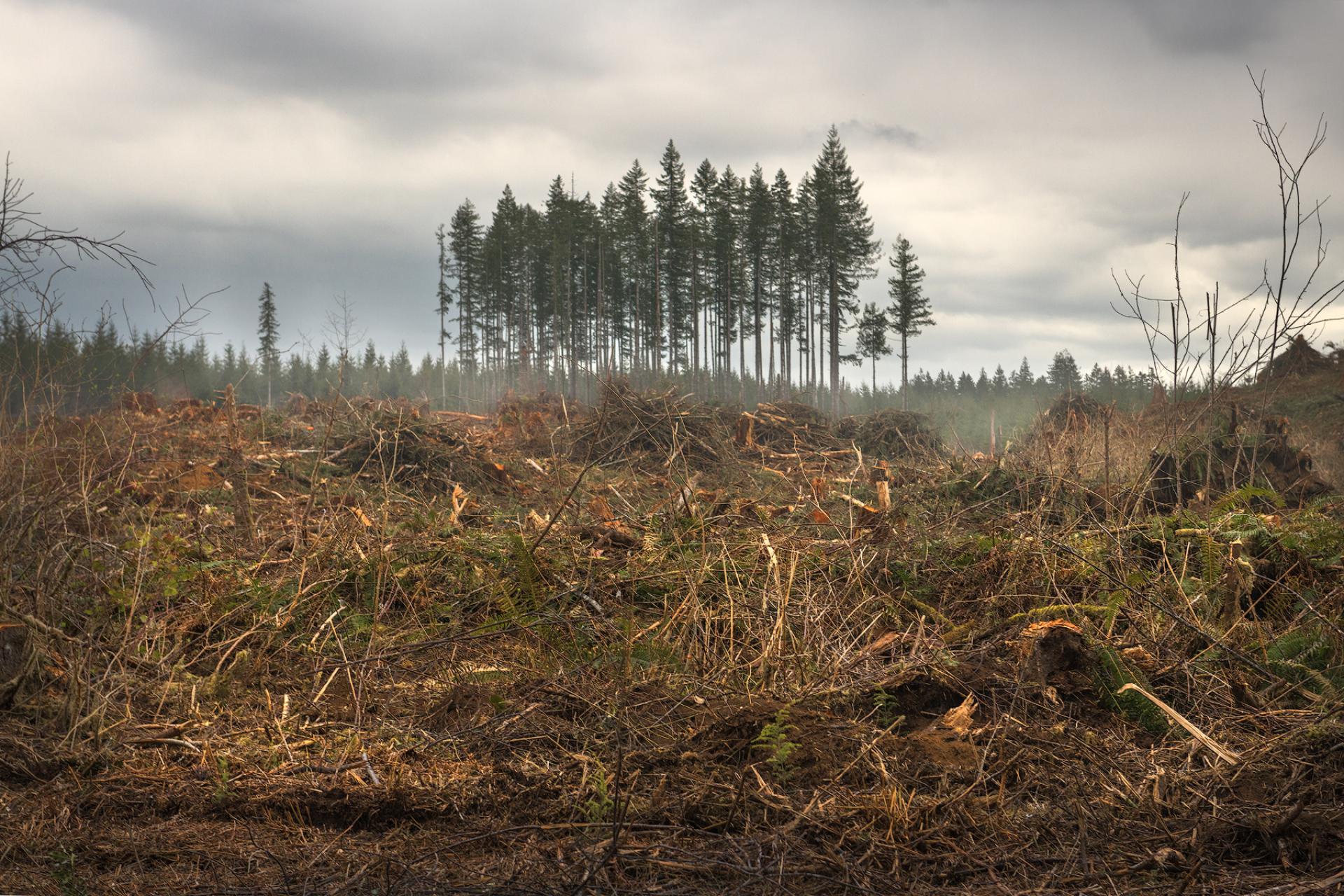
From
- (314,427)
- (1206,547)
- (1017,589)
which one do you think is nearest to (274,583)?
(1017,589)

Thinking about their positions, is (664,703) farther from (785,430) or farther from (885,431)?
(885,431)

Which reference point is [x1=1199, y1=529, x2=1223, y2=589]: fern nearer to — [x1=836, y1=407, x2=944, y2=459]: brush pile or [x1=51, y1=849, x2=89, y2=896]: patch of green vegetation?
[x1=51, y1=849, x2=89, y2=896]: patch of green vegetation

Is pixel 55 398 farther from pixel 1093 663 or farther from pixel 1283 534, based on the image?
pixel 1283 534

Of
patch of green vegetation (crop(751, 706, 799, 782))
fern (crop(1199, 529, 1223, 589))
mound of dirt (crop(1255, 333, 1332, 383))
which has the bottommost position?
patch of green vegetation (crop(751, 706, 799, 782))

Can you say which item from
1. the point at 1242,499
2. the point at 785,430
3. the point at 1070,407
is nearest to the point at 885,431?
the point at 785,430

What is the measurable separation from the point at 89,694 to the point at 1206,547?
644cm

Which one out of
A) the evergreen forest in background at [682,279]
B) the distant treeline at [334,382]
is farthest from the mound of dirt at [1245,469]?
the evergreen forest in background at [682,279]

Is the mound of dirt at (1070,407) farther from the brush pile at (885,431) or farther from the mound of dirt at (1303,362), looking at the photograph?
the mound of dirt at (1303,362)

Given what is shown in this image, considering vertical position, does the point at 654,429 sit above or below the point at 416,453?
above

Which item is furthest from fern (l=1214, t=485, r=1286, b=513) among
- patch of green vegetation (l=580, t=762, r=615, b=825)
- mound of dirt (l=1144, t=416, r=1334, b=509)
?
patch of green vegetation (l=580, t=762, r=615, b=825)

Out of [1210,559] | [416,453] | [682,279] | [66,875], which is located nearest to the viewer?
[66,875]

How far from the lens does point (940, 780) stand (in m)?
3.63

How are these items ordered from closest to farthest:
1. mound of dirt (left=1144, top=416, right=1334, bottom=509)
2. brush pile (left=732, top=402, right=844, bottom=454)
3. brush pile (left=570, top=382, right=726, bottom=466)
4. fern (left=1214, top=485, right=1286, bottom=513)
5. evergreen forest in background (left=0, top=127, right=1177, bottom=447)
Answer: fern (left=1214, top=485, right=1286, bottom=513) → mound of dirt (left=1144, top=416, right=1334, bottom=509) → brush pile (left=570, top=382, right=726, bottom=466) → brush pile (left=732, top=402, right=844, bottom=454) → evergreen forest in background (left=0, top=127, right=1177, bottom=447)

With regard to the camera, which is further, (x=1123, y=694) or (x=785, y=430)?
(x=785, y=430)
